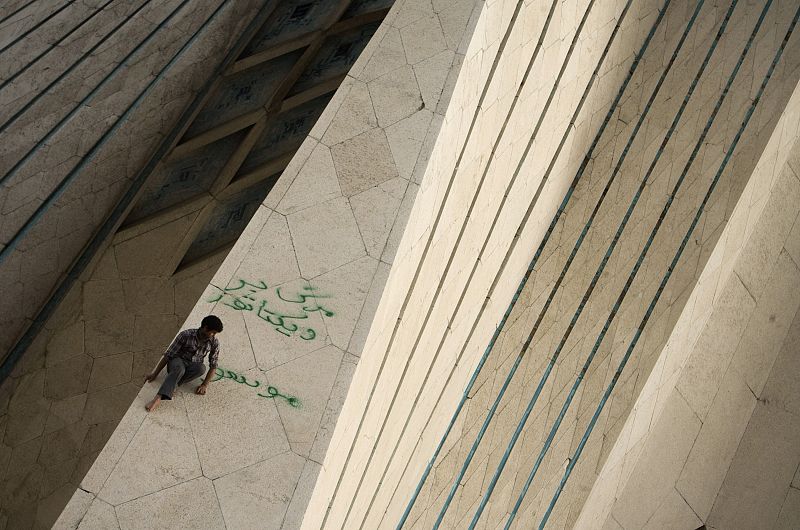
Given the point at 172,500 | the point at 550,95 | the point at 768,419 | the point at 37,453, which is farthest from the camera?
the point at 768,419

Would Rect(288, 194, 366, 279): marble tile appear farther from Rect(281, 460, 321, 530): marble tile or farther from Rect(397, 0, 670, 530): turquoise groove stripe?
Rect(397, 0, 670, 530): turquoise groove stripe

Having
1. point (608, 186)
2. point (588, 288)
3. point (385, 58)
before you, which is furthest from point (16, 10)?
point (588, 288)

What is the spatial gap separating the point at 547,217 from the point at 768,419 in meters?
2.55

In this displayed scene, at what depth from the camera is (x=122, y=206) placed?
19.5 feet

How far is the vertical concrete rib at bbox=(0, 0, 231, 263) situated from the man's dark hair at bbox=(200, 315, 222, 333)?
2.03 meters

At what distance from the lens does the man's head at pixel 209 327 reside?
13.4 ft

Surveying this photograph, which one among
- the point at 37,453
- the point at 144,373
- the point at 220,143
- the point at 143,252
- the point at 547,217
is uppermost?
the point at 547,217

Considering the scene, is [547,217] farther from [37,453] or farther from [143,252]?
[37,453]

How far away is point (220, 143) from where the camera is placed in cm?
608

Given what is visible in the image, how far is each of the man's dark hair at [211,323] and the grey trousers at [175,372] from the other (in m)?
0.14

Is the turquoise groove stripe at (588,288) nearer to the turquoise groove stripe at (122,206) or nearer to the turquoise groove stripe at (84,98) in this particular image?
the turquoise groove stripe at (122,206)

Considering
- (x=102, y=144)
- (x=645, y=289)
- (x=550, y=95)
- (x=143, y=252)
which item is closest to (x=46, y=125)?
(x=102, y=144)

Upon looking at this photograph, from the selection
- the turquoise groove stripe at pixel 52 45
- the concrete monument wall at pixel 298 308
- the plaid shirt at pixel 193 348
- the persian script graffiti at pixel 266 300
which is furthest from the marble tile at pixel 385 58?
the turquoise groove stripe at pixel 52 45

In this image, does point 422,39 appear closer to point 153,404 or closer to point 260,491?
point 153,404
